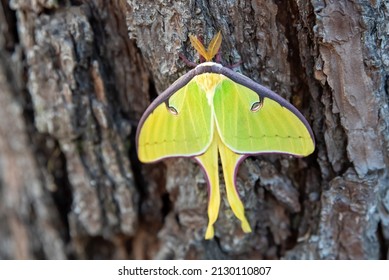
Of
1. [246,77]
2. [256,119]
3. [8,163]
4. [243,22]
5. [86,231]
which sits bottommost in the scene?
[86,231]

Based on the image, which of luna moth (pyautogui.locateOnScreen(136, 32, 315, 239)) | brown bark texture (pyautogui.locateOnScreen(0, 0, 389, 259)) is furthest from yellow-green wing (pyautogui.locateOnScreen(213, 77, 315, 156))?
brown bark texture (pyautogui.locateOnScreen(0, 0, 389, 259))

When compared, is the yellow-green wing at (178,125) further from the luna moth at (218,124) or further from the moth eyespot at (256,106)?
the moth eyespot at (256,106)

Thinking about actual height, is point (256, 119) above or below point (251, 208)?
above

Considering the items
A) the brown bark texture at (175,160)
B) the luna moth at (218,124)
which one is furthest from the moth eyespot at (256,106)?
the brown bark texture at (175,160)

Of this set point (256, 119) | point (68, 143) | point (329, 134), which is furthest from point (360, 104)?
point (68, 143)

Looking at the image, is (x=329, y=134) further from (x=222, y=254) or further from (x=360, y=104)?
(x=222, y=254)

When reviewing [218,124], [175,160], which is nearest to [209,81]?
[218,124]

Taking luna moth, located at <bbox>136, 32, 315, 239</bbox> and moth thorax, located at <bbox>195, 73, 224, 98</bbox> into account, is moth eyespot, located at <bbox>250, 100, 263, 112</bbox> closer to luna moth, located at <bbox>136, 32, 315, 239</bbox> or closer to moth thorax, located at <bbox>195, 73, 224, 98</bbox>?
luna moth, located at <bbox>136, 32, 315, 239</bbox>

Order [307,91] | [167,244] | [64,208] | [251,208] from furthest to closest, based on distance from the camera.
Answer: [64,208] < [167,244] < [251,208] < [307,91]
